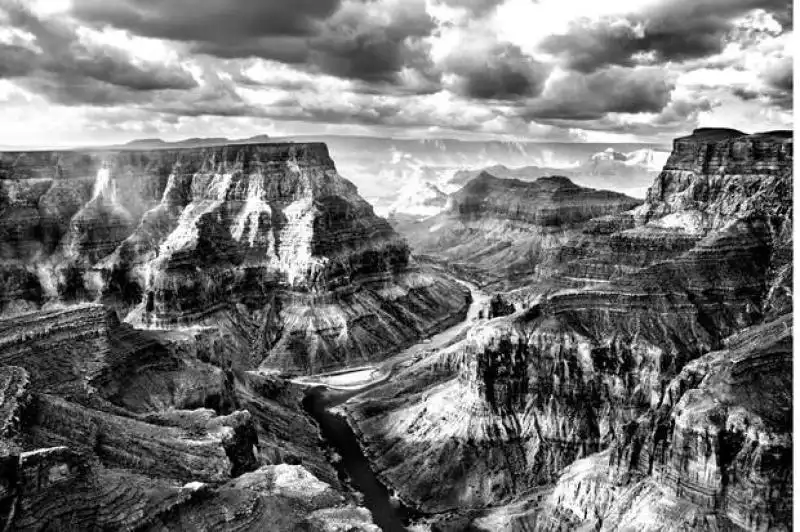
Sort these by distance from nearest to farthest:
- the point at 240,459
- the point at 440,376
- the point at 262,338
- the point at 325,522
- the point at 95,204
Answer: the point at 325,522 → the point at 240,459 → the point at 440,376 → the point at 262,338 → the point at 95,204

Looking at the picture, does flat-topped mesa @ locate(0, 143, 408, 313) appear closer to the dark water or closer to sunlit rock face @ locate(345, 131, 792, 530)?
the dark water

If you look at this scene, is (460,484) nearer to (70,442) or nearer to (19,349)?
(70,442)

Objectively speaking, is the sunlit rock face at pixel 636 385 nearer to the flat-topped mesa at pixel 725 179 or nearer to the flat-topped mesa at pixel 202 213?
the flat-topped mesa at pixel 725 179

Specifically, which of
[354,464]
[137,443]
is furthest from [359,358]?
[137,443]

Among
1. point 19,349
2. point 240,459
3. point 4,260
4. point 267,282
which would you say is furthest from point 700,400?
point 4,260

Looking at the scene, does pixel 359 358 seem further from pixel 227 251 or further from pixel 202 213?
pixel 202 213

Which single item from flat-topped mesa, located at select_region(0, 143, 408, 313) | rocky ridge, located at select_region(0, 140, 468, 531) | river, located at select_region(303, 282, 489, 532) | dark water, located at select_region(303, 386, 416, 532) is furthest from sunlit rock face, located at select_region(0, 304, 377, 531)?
flat-topped mesa, located at select_region(0, 143, 408, 313)

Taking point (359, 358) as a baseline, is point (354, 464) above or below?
below
